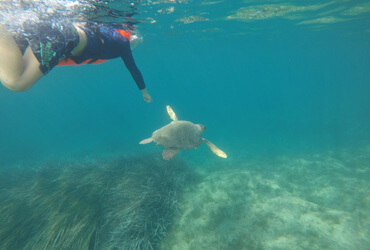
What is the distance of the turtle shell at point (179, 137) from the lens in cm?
454

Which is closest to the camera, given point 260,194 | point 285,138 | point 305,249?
point 305,249

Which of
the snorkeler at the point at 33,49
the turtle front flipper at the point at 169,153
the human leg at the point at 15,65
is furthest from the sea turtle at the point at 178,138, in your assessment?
the human leg at the point at 15,65

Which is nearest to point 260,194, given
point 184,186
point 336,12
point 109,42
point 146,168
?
point 184,186

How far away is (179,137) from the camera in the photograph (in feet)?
15.2

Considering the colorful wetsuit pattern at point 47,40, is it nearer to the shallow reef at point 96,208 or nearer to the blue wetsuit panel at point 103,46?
the blue wetsuit panel at point 103,46

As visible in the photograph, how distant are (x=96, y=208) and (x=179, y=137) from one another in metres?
3.39

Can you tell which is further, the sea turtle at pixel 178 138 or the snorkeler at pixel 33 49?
the sea turtle at pixel 178 138

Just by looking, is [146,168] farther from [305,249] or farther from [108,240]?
[305,249]

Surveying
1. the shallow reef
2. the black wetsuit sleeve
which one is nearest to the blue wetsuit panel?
the black wetsuit sleeve

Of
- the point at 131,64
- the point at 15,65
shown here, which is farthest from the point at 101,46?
the point at 15,65

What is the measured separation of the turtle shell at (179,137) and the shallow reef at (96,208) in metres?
2.30

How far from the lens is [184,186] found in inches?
279

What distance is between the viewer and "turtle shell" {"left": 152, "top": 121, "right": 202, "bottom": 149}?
4.54 metres

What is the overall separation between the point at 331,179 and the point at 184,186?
6.34 m
